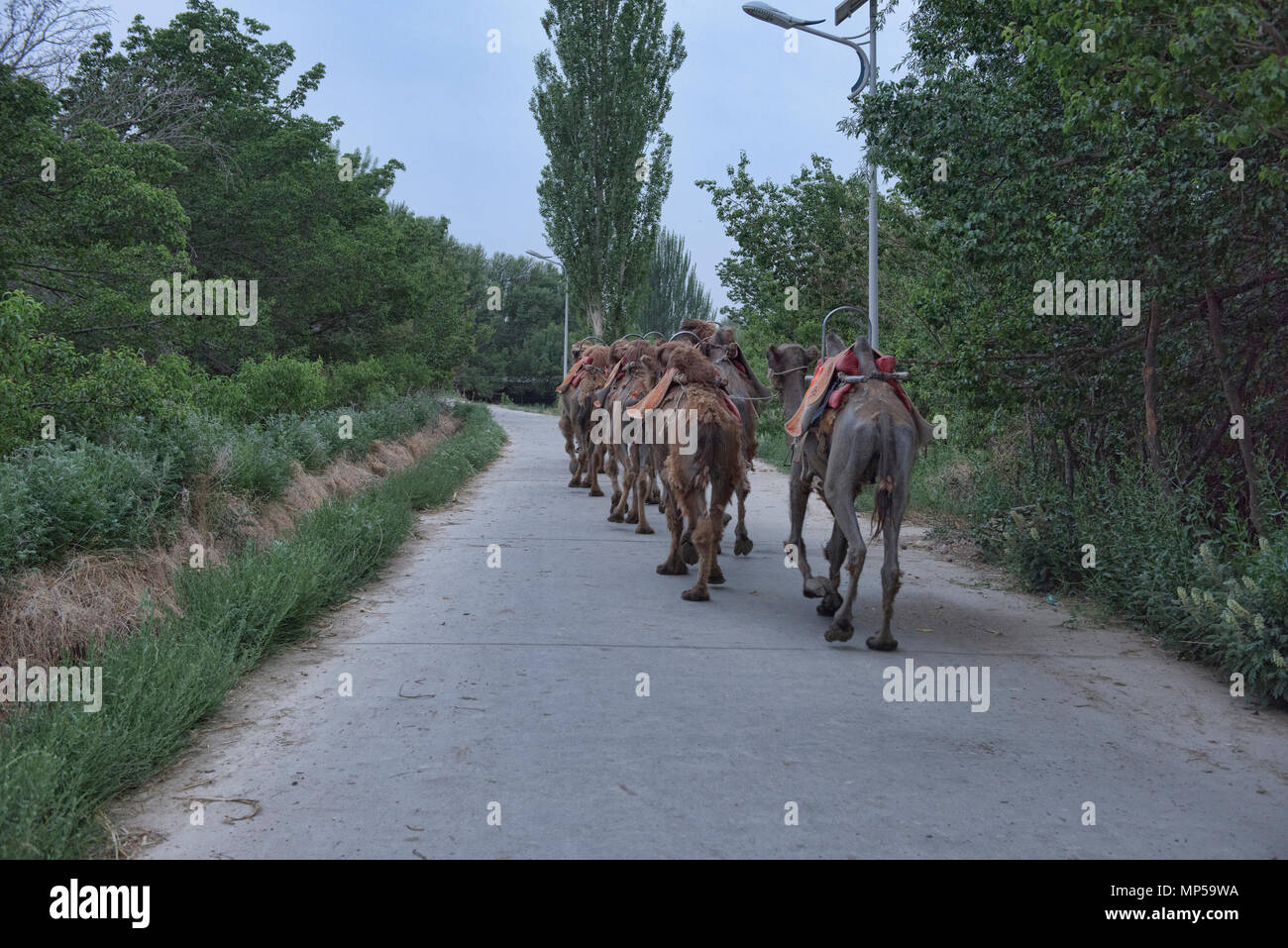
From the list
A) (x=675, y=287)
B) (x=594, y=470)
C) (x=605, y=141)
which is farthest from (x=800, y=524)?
(x=675, y=287)

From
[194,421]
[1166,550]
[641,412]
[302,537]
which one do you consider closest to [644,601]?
[641,412]

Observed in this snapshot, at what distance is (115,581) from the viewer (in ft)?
22.6

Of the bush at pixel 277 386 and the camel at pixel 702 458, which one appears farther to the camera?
the bush at pixel 277 386

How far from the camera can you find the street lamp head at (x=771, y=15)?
16156 millimetres

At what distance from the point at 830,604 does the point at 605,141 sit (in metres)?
29.5

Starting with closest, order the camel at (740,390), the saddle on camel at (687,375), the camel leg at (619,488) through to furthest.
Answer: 1. the saddle on camel at (687,375)
2. the camel at (740,390)
3. the camel leg at (619,488)

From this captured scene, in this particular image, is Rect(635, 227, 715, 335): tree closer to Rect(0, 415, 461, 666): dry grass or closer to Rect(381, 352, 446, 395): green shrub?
Rect(381, 352, 446, 395): green shrub

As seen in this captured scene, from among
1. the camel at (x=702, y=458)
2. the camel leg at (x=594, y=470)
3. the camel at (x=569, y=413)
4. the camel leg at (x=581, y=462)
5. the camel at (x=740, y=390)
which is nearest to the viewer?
the camel at (x=702, y=458)

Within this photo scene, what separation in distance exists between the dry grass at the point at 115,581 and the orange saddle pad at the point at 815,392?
4959mm

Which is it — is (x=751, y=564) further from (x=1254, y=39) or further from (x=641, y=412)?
(x=1254, y=39)

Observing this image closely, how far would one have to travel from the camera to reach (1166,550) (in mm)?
7984

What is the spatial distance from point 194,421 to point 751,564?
6.01 metres

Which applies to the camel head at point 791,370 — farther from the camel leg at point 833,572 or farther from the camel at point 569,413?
the camel at point 569,413

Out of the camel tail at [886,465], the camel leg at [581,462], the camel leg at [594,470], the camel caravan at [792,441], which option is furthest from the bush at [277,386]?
the camel tail at [886,465]
